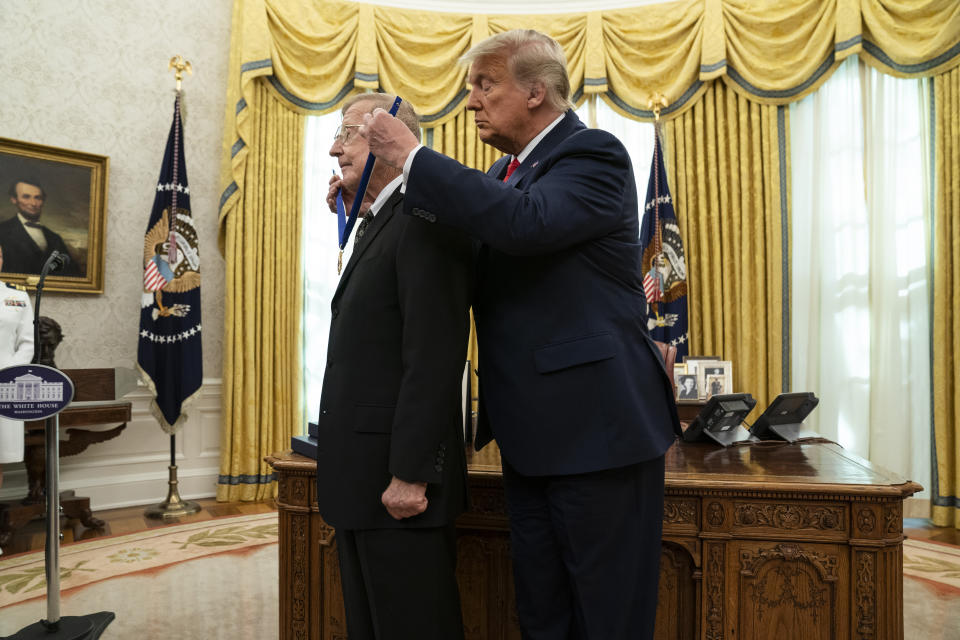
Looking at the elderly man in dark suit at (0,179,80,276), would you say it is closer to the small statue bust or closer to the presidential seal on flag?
the presidential seal on flag

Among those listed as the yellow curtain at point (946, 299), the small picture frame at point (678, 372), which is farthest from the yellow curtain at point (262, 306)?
the yellow curtain at point (946, 299)

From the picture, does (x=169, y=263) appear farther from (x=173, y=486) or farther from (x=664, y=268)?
(x=664, y=268)

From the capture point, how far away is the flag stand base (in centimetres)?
461

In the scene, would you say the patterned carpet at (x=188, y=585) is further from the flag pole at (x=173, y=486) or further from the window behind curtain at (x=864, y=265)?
the window behind curtain at (x=864, y=265)

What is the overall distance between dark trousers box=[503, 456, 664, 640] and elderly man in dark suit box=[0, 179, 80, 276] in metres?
4.62

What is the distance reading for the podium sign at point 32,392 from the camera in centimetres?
225

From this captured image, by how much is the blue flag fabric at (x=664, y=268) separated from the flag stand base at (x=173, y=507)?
376 centimetres

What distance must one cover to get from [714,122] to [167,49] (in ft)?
14.9

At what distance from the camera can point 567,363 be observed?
4.23 ft

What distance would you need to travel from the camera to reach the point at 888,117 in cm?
505

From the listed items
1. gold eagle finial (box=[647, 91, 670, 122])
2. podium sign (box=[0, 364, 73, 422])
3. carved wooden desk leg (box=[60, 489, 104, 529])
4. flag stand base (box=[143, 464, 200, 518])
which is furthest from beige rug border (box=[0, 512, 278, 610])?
gold eagle finial (box=[647, 91, 670, 122])

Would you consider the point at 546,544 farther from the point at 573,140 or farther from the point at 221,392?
the point at 221,392

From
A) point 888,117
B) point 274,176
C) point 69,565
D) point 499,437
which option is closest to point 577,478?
point 499,437

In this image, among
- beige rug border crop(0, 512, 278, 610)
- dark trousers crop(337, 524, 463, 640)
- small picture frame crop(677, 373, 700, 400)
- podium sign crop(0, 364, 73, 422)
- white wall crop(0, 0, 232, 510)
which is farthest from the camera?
white wall crop(0, 0, 232, 510)
